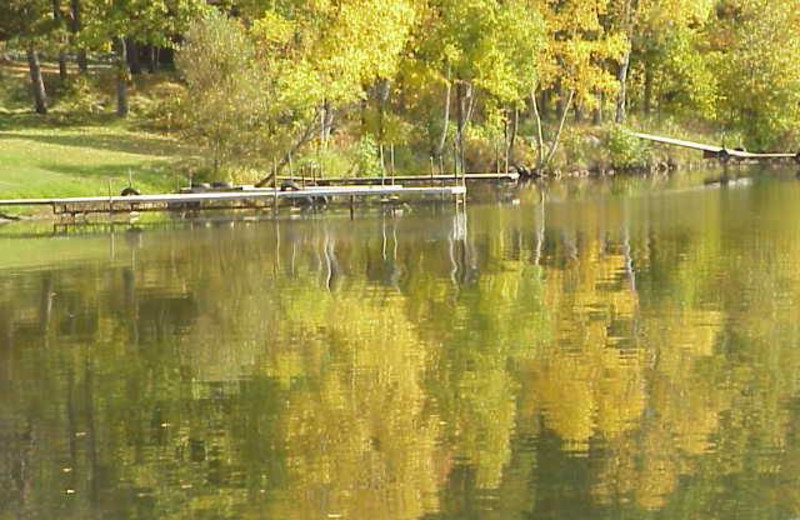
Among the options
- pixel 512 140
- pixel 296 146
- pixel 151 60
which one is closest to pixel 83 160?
pixel 296 146

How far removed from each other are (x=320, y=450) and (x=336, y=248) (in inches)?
877

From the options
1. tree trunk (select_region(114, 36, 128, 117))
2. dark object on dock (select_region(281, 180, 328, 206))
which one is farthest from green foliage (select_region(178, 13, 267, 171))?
tree trunk (select_region(114, 36, 128, 117))

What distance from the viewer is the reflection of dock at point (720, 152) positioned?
251 ft

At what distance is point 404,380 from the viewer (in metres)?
22.0

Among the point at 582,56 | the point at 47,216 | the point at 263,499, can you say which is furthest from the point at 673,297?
the point at 582,56

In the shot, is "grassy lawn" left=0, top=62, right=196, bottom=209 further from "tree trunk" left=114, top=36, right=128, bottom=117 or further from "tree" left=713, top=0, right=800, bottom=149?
"tree" left=713, top=0, right=800, bottom=149

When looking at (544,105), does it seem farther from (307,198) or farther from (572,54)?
(307,198)

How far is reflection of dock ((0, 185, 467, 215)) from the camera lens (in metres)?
48.3

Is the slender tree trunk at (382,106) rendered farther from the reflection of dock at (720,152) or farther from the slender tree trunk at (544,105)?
the slender tree trunk at (544,105)

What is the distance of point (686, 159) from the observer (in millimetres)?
78625

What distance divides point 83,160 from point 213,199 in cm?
943

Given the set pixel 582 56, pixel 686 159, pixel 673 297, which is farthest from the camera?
pixel 686 159

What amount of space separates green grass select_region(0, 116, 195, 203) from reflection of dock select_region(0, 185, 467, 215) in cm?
112

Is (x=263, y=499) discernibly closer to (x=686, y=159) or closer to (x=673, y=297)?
(x=673, y=297)
